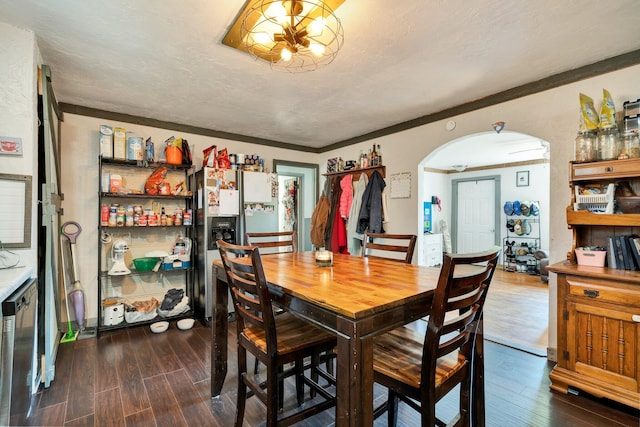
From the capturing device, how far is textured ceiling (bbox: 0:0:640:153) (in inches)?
65.7

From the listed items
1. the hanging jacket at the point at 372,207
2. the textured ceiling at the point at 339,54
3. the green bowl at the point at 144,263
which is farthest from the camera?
the hanging jacket at the point at 372,207

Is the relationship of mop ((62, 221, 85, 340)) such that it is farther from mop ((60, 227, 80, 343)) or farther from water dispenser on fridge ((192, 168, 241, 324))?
water dispenser on fridge ((192, 168, 241, 324))

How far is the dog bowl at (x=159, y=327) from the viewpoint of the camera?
3.04m

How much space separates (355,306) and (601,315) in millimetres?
1862

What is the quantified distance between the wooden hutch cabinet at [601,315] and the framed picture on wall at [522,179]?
458 cm

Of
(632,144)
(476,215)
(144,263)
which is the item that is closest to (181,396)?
(144,263)

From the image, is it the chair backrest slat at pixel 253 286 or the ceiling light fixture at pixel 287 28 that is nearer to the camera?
the chair backrest slat at pixel 253 286

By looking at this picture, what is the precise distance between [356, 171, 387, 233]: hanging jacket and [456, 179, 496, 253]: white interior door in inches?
163

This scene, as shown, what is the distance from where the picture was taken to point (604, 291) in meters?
1.84

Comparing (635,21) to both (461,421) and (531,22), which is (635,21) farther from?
(461,421)

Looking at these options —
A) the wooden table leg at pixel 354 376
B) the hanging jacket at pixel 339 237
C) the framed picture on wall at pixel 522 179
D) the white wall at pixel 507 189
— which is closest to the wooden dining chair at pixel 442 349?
the wooden table leg at pixel 354 376

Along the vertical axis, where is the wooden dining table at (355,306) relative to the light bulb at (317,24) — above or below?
below

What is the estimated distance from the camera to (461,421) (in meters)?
1.33

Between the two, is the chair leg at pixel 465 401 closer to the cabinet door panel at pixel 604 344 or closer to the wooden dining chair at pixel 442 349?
the wooden dining chair at pixel 442 349
